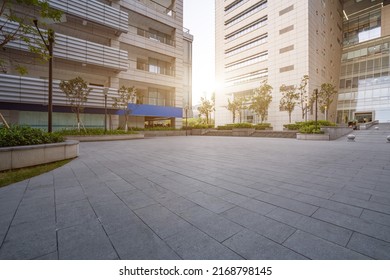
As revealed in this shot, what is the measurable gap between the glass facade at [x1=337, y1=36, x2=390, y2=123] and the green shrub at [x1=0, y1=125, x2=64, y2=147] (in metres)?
54.9

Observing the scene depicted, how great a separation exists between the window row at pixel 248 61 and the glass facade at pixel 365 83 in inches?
974

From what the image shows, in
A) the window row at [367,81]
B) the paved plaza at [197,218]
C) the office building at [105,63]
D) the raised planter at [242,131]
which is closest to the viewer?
the paved plaza at [197,218]

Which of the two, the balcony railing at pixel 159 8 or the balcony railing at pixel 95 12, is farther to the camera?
the balcony railing at pixel 159 8

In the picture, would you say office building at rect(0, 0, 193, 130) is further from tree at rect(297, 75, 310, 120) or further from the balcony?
tree at rect(297, 75, 310, 120)

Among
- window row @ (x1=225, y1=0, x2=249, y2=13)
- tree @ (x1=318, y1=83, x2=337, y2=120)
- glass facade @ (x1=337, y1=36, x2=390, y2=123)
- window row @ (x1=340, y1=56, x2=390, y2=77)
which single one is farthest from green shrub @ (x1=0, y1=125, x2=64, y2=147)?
window row @ (x1=340, y1=56, x2=390, y2=77)

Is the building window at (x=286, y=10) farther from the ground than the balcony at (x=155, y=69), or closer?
farther from the ground

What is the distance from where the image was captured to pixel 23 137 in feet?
21.8

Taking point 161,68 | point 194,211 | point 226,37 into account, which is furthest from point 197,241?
point 226,37

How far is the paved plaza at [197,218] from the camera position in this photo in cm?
207

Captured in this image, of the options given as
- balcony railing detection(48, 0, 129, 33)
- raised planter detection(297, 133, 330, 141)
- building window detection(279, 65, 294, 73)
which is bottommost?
raised planter detection(297, 133, 330, 141)

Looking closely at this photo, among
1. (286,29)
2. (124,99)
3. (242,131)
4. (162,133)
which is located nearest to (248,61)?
(286,29)

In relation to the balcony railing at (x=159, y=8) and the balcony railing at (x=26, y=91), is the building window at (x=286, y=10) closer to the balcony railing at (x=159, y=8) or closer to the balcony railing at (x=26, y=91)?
the balcony railing at (x=159, y=8)

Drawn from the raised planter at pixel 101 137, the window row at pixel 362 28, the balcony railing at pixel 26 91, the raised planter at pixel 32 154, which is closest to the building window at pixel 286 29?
the window row at pixel 362 28

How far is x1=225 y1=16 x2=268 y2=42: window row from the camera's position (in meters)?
39.0
